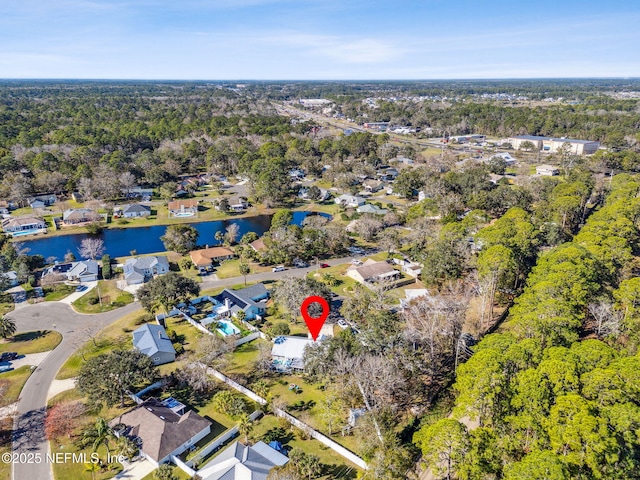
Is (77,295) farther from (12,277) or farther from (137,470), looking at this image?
(137,470)

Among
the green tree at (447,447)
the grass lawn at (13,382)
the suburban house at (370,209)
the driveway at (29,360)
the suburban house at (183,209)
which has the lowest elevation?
the driveway at (29,360)

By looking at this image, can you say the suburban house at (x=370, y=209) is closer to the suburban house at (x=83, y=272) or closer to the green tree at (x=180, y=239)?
the green tree at (x=180, y=239)

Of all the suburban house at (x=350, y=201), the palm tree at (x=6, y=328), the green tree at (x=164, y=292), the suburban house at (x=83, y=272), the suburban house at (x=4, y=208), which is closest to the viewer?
the palm tree at (x=6, y=328)

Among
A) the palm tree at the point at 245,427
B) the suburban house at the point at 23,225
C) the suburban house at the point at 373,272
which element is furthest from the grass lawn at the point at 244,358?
the suburban house at the point at 23,225

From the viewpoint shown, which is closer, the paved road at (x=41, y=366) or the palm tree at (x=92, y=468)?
the palm tree at (x=92, y=468)

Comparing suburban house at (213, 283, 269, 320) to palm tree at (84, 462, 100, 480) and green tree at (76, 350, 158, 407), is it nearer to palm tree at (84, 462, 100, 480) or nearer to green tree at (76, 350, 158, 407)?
green tree at (76, 350, 158, 407)

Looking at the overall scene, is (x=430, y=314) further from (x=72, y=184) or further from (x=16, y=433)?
(x=72, y=184)

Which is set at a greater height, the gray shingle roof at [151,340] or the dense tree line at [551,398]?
the dense tree line at [551,398]
